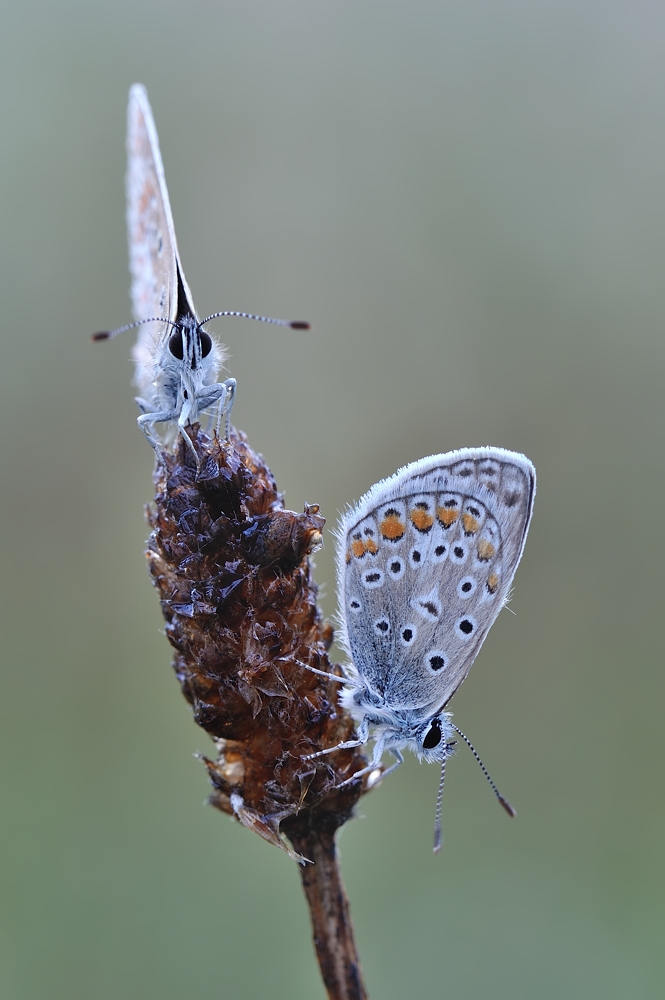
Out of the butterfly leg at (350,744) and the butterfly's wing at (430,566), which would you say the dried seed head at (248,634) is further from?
the butterfly's wing at (430,566)

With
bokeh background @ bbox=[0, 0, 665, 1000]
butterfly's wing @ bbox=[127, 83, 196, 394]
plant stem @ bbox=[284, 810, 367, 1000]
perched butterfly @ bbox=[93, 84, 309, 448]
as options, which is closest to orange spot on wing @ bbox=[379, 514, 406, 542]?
perched butterfly @ bbox=[93, 84, 309, 448]

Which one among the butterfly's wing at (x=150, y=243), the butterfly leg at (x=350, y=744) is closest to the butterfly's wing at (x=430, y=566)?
the butterfly leg at (x=350, y=744)

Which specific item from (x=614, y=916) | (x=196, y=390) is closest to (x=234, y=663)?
(x=196, y=390)

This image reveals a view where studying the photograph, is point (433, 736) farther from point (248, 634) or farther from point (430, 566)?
point (248, 634)

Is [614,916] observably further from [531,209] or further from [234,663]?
[531,209]

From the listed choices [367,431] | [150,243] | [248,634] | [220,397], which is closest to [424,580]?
[248,634]
